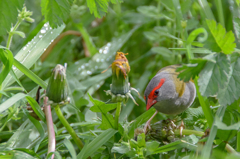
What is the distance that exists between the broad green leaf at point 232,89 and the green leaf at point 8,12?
0.97 metres

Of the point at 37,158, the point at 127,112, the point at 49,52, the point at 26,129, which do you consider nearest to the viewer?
the point at 37,158

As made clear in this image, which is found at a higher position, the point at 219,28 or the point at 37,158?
the point at 219,28

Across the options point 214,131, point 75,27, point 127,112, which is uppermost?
point 75,27

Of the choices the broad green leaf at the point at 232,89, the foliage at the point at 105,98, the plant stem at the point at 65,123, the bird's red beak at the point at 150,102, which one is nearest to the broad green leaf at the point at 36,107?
the foliage at the point at 105,98

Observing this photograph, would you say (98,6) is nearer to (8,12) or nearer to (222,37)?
(8,12)

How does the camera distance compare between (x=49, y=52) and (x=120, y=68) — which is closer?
(x=120, y=68)

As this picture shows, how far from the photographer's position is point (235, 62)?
4.04ft

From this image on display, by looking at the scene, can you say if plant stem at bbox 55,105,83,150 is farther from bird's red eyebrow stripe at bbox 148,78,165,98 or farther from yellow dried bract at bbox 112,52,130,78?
bird's red eyebrow stripe at bbox 148,78,165,98

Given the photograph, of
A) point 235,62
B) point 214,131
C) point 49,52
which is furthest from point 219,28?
point 49,52

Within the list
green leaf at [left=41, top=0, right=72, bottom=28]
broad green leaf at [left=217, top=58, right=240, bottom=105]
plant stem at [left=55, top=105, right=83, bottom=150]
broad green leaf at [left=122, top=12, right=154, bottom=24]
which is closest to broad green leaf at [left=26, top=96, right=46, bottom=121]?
plant stem at [left=55, top=105, right=83, bottom=150]

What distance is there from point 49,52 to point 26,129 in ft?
3.66

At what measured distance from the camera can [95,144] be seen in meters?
1.30

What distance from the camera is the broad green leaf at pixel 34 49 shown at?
5.44 feet

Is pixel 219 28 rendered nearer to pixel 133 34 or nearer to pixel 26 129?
pixel 26 129
